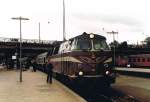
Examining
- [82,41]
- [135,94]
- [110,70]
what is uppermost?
[82,41]

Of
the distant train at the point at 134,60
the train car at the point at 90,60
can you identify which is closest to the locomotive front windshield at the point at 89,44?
the train car at the point at 90,60

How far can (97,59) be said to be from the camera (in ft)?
75.5

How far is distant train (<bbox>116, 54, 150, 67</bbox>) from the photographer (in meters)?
51.2

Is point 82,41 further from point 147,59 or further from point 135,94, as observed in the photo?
point 147,59

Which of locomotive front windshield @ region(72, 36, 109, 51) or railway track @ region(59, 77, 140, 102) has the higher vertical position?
locomotive front windshield @ region(72, 36, 109, 51)

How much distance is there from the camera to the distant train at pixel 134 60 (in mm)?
51181

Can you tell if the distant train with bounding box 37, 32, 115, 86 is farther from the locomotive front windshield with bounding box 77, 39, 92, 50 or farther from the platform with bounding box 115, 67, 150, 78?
the platform with bounding box 115, 67, 150, 78

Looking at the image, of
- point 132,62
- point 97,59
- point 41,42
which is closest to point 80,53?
point 97,59

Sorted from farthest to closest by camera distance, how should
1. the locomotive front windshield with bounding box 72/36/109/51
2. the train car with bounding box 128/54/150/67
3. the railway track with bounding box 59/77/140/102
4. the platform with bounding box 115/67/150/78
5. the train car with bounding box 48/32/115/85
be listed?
the train car with bounding box 128/54/150/67
the platform with bounding box 115/67/150/78
the locomotive front windshield with bounding box 72/36/109/51
the train car with bounding box 48/32/115/85
the railway track with bounding box 59/77/140/102

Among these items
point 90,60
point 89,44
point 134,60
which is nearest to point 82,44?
point 89,44

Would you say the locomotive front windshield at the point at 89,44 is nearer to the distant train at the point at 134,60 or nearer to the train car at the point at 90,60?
the train car at the point at 90,60

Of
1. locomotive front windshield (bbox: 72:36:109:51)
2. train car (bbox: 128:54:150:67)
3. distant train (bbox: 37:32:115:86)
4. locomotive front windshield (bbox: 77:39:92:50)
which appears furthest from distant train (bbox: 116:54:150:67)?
locomotive front windshield (bbox: 77:39:92:50)

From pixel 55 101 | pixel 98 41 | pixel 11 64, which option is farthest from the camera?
pixel 11 64

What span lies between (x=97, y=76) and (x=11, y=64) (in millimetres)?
65880
